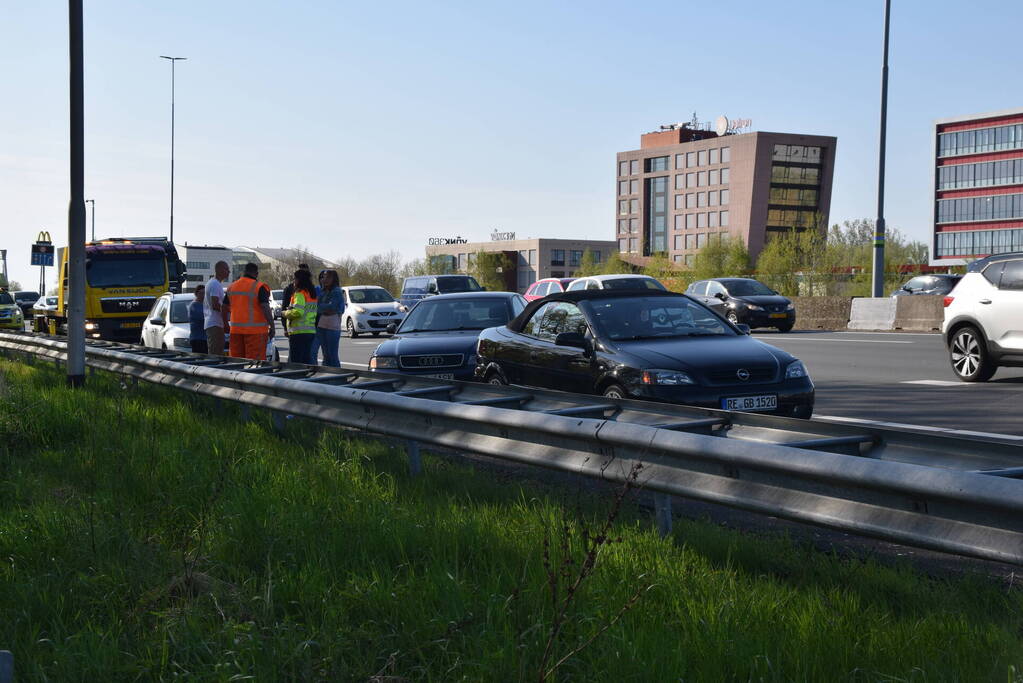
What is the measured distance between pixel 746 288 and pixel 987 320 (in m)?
19.8

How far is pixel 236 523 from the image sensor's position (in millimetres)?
5531

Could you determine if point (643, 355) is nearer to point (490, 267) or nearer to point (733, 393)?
point (733, 393)

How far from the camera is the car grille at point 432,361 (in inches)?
519

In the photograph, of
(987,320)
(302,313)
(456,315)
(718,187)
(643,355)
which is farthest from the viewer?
(718,187)

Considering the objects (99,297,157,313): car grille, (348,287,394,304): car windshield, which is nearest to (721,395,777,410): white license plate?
(99,297,157,313): car grille

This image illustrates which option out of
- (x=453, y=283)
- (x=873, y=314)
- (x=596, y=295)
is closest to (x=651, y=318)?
(x=596, y=295)

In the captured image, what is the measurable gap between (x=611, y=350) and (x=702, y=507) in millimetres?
3055

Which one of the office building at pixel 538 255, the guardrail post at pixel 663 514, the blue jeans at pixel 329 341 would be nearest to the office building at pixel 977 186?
the office building at pixel 538 255

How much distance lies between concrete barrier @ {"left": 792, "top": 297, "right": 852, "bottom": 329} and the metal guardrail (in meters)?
28.0

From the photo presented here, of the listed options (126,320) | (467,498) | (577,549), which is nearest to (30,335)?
(126,320)

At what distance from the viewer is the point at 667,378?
359 inches

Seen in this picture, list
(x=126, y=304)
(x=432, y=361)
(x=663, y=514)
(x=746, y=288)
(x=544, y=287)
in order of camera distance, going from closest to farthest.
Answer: (x=663, y=514) < (x=432, y=361) < (x=126, y=304) < (x=544, y=287) < (x=746, y=288)

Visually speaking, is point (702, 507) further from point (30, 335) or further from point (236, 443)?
point (30, 335)

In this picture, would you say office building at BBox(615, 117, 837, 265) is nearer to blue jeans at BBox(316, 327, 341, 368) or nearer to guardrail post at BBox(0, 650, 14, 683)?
blue jeans at BBox(316, 327, 341, 368)
